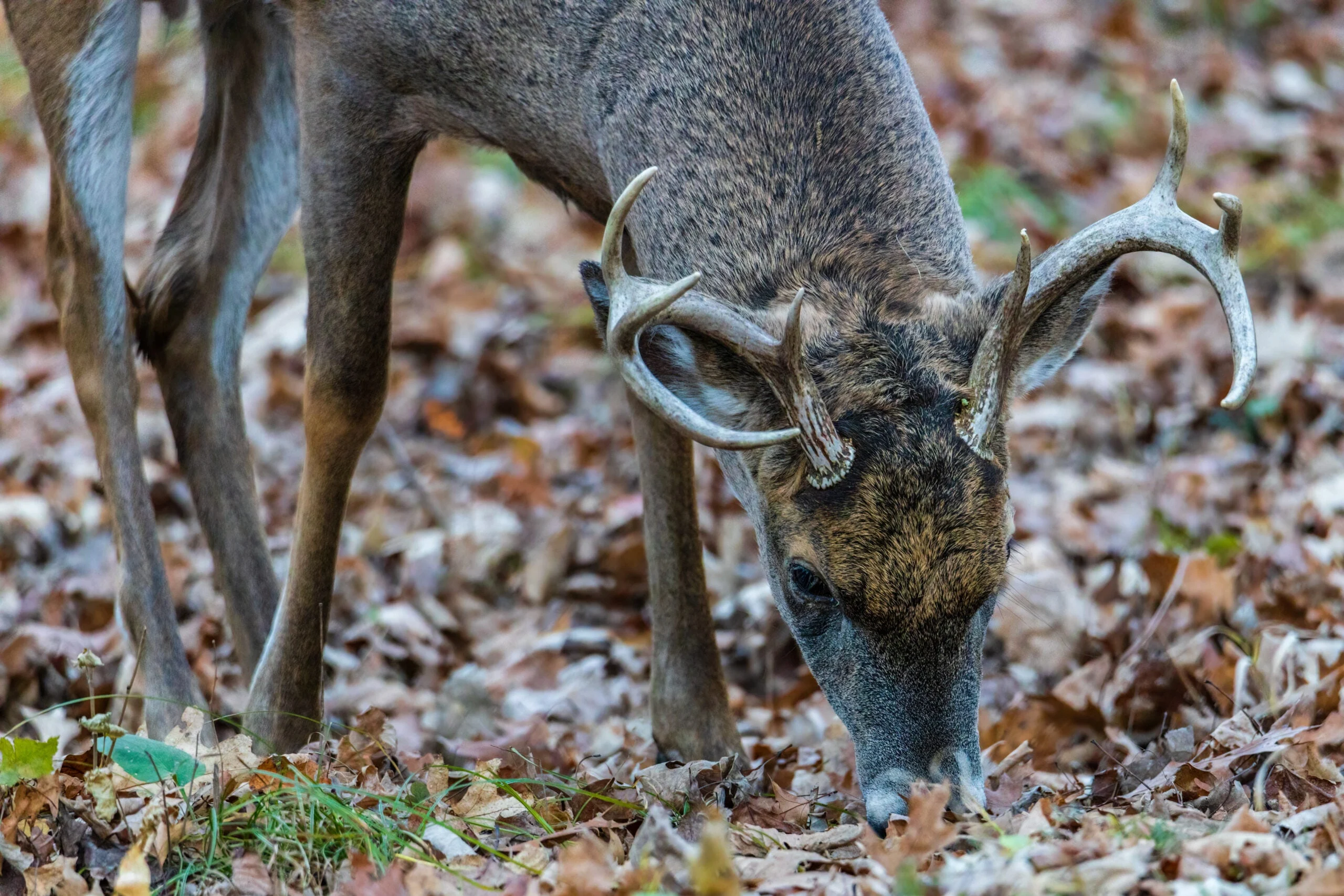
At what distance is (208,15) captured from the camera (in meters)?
5.36

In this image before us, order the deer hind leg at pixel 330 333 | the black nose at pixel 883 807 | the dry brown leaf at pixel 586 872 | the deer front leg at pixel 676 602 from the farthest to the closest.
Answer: the deer front leg at pixel 676 602
the deer hind leg at pixel 330 333
the black nose at pixel 883 807
the dry brown leaf at pixel 586 872

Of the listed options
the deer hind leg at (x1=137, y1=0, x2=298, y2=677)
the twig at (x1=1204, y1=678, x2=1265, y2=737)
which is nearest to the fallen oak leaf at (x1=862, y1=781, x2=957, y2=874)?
the twig at (x1=1204, y1=678, x2=1265, y2=737)

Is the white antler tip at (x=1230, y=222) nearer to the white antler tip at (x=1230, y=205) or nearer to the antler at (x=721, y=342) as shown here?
the white antler tip at (x=1230, y=205)

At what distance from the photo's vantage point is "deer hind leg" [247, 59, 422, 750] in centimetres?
473

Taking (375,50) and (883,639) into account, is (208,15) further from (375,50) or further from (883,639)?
(883,639)

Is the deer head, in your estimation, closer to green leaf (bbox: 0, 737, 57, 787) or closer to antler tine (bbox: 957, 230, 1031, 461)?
antler tine (bbox: 957, 230, 1031, 461)

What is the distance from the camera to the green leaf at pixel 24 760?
3.47 meters

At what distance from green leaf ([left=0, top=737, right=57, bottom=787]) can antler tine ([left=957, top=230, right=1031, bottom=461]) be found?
7.28 ft

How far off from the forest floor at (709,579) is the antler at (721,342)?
85 centimetres

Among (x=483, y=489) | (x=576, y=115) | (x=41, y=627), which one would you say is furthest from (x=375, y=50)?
(x=483, y=489)

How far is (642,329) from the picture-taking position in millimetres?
3660

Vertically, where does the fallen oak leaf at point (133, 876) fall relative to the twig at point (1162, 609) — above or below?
below

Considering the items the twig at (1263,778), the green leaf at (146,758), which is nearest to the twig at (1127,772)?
the twig at (1263,778)

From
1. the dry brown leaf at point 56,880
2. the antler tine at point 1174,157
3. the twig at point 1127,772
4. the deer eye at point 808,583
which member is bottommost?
the dry brown leaf at point 56,880
